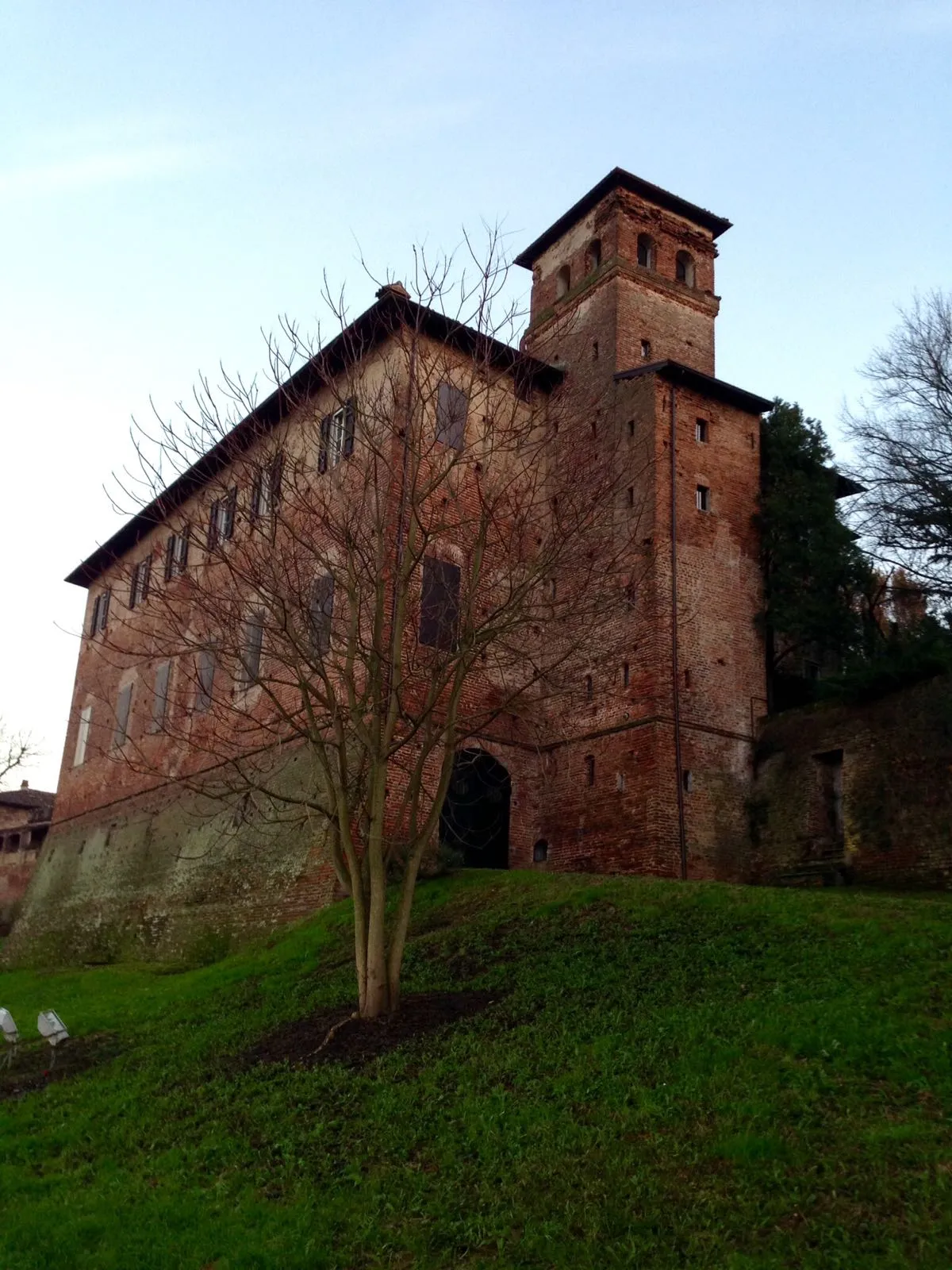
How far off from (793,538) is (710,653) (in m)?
3.06

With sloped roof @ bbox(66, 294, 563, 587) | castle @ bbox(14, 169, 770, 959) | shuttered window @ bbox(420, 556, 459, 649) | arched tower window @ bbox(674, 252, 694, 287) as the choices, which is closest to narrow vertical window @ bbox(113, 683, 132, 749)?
castle @ bbox(14, 169, 770, 959)

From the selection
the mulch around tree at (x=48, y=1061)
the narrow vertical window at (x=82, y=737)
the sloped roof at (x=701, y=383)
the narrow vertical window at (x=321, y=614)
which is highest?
the sloped roof at (x=701, y=383)

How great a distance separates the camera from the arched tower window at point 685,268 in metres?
24.5

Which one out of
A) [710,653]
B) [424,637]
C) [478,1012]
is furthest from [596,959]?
[710,653]

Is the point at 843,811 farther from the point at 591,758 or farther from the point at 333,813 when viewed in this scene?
Answer: the point at 333,813

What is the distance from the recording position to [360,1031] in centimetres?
968

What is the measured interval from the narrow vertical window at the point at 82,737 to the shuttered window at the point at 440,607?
15603mm

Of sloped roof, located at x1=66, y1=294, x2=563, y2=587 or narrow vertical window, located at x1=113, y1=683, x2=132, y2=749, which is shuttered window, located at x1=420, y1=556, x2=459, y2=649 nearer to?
sloped roof, located at x1=66, y1=294, x2=563, y2=587

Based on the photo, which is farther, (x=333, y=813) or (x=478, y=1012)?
(x=333, y=813)

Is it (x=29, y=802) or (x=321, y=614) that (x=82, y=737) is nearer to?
(x=29, y=802)

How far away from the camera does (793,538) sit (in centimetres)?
2073

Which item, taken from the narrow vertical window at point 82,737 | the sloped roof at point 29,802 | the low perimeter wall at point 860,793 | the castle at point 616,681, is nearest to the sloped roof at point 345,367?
the castle at point 616,681

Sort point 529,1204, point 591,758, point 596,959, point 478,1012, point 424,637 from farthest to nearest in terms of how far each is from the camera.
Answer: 1. point 591,758
2. point 424,637
3. point 596,959
4. point 478,1012
5. point 529,1204

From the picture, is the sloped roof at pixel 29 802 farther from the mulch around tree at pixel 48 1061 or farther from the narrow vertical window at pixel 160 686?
the mulch around tree at pixel 48 1061
